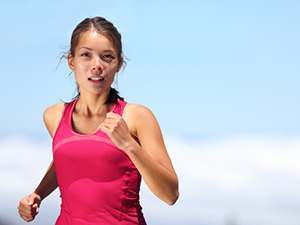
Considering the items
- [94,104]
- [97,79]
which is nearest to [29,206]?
[94,104]

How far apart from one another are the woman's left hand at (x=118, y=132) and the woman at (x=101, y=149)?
73mm

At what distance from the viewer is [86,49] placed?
8.27 feet

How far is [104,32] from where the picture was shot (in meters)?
2.51

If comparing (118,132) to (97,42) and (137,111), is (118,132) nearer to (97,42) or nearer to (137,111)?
(137,111)

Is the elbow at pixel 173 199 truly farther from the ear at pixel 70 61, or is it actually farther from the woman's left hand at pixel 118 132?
the ear at pixel 70 61

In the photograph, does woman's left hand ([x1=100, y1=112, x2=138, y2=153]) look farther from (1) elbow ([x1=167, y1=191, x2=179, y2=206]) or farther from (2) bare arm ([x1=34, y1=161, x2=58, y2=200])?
(2) bare arm ([x1=34, y1=161, x2=58, y2=200])

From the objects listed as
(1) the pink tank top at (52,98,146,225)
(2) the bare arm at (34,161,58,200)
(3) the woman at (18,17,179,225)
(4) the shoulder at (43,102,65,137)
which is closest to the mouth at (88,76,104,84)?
(3) the woman at (18,17,179,225)

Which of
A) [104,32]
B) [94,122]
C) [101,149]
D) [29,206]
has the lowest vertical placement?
[29,206]

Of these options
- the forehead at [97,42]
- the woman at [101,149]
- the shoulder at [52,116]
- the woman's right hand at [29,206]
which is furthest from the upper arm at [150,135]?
the woman's right hand at [29,206]

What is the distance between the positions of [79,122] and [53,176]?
368 mm

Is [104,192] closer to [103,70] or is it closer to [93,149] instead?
[93,149]

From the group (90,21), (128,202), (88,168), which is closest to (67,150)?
(88,168)

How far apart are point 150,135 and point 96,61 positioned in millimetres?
297

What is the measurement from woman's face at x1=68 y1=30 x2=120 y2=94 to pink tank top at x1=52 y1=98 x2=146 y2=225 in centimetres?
10
